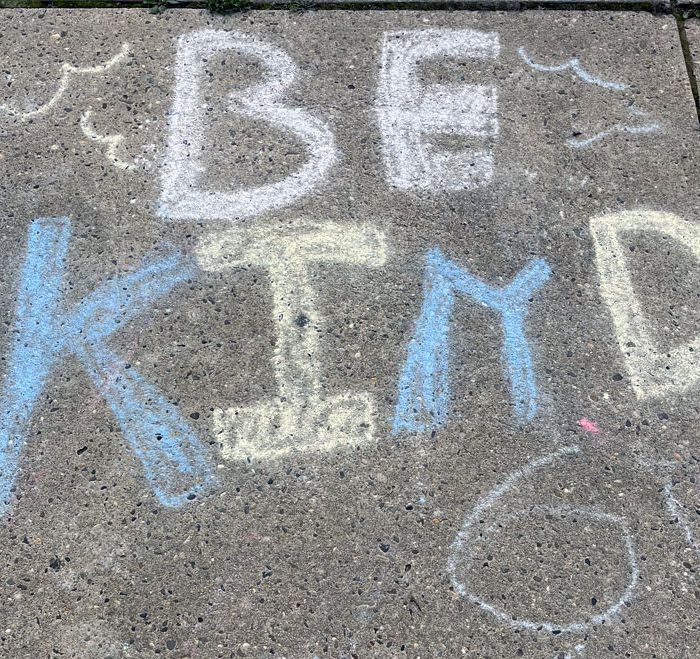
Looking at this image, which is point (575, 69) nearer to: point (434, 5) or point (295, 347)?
point (434, 5)

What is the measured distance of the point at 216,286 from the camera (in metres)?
2.57

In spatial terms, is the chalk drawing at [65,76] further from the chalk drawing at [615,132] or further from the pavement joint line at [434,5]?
the chalk drawing at [615,132]

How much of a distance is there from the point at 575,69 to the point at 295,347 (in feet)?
5.43

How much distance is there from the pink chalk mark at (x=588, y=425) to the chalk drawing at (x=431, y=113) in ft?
3.12

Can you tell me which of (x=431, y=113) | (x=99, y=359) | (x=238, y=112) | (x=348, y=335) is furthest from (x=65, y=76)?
(x=348, y=335)

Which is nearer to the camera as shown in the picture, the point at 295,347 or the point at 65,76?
the point at 295,347

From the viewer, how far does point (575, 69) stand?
120 inches

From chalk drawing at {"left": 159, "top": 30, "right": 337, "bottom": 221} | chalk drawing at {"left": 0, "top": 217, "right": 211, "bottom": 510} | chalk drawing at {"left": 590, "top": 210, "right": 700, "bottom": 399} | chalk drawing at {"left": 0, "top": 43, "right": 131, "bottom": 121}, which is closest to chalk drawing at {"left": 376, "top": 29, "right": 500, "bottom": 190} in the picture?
chalk drawing at {"left": 159, "top": 30, "right": 337, "bottom": 221}

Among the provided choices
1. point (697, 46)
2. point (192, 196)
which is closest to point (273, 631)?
point (192, 196)

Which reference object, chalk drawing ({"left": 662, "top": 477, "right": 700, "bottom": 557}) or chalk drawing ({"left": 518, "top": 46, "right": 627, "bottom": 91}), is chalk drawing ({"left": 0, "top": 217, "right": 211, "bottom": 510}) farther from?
chalk drawing ({"left": 518, "top": 46, "right": 627, "bottom": 91})

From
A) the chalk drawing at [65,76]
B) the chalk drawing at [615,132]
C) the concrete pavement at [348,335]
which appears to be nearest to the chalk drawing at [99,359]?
the concrete pavement at [348,335]

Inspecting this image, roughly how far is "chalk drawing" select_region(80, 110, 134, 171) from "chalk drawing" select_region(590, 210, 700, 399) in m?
1.73

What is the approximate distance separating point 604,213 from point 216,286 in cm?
141

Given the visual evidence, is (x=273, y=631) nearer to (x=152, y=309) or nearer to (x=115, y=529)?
(x=115, y=529)
